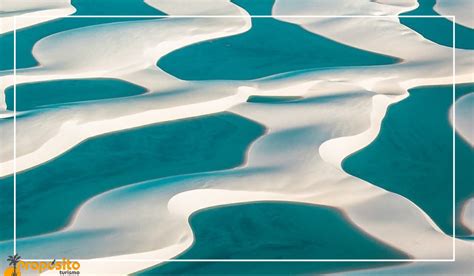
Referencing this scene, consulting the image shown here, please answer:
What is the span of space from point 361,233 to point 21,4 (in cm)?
115

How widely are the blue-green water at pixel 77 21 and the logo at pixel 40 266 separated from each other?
2.01 feet

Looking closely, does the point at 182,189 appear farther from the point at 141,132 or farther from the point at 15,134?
the point at 15,134

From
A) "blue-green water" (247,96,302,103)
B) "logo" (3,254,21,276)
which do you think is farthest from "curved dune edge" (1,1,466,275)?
"logo" (3,254,21,276)

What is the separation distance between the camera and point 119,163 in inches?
69.8

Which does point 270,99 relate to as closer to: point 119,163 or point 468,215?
point 119,163

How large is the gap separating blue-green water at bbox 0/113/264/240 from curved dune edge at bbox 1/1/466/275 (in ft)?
0.10

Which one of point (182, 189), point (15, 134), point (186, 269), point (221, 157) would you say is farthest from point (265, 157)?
point (15, 134)

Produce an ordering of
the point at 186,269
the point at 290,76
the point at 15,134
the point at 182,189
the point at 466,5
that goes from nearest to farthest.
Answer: the point at 186,269 → the point at 182,189 → the point at 15,134 → the point at 290,76 → the point at 466,5

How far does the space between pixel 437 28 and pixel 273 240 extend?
0.83 meters

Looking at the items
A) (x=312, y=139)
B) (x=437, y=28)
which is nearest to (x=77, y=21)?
(x=312, y=139)

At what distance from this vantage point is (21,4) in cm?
214

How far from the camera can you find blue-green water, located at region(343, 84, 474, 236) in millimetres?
1719

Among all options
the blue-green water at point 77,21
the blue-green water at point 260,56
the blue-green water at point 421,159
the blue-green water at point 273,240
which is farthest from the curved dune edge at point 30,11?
the blue-green water at point 421,159

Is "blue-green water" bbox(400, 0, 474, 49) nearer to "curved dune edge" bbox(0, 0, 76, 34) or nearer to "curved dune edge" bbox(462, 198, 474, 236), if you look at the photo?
"curved dune edge" bbox(462, 198, 474, 236)
